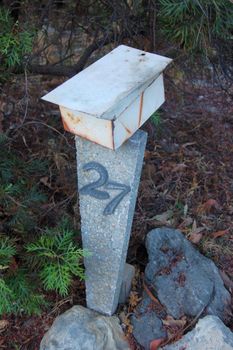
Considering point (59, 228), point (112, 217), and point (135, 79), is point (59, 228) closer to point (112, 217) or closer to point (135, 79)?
point (112, 217)

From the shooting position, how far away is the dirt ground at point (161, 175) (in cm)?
211

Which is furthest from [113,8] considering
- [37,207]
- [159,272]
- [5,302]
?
[5,302]

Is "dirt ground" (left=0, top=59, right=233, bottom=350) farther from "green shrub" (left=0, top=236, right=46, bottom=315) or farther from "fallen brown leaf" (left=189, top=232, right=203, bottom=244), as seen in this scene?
"green shrub" (left=0, top=236, right=46, bottom=315)

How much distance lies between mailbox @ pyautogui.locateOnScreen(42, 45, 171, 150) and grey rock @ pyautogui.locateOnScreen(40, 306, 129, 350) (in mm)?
895

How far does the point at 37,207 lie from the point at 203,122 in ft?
5.50

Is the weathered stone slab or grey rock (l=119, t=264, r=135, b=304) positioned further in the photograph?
grey rock (l=119, t=264, r=135, b=304)

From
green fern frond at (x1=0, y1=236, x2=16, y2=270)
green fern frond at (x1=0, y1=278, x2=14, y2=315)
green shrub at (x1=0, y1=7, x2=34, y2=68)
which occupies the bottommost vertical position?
green fern frond at (x1=0, y1=278, x2=14, y2=315)

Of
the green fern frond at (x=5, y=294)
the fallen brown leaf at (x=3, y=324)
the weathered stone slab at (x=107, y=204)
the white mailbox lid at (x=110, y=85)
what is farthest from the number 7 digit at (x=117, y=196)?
the fallen brown leaf at (x=3, y=324)

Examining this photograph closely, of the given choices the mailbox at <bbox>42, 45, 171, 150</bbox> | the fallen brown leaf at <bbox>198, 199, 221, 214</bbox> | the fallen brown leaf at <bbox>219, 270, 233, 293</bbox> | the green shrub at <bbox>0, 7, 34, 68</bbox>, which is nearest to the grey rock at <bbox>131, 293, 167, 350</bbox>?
→ the fallen brown leaf at <bbox>219, 270, 233, 293</bbox>

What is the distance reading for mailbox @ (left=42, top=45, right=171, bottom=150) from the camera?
4.20ft

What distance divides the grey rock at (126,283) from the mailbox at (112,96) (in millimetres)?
902

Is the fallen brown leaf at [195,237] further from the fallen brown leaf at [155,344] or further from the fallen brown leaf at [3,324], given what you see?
the fallen brown leaf at [3,324]

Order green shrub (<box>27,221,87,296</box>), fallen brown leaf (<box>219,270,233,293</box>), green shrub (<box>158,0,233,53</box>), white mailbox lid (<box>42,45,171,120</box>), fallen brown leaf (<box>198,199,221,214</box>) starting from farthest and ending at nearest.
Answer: fallen brown leaf (<box>198,199,221,214</box>), fallen brown leaf (<box>219,270,233,293</box>), green shrub (<box>158,0,233,53</box>), green shrub (<box>27,221,87,296</box>), white mailbox lid (<box>42,45,171,120</box>)

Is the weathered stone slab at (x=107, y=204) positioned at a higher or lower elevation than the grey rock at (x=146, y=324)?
higher
